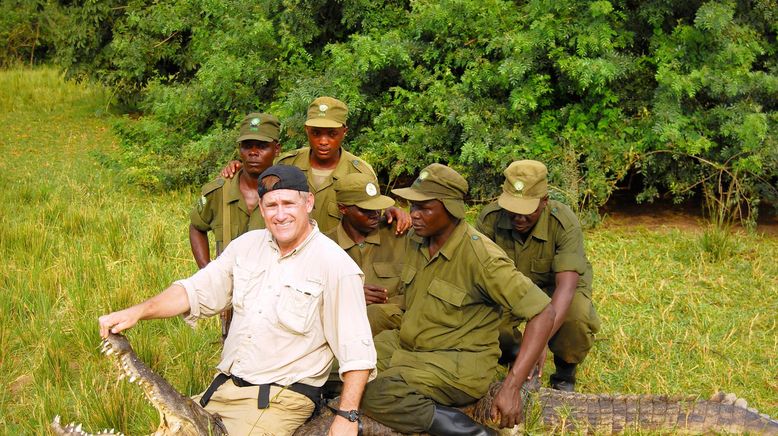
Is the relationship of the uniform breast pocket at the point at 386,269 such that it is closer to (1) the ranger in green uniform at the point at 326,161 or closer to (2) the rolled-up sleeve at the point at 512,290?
(1) the ranger in green uniform at the point at 326,161

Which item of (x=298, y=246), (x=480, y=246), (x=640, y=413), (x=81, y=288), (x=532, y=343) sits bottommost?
(x=81, y=288)

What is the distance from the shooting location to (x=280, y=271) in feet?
12.3

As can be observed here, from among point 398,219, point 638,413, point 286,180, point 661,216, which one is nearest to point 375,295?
point 398,219

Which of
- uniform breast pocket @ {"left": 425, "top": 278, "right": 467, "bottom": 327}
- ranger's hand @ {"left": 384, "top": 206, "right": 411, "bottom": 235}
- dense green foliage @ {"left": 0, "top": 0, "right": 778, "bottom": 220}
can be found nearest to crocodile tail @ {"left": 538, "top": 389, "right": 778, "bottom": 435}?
uniform breast pocket @ {"left": 425, "top": 278, "right": 467, "bottom": 327}

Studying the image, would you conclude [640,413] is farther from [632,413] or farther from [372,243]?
[372,243]

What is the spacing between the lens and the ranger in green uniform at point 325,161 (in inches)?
218

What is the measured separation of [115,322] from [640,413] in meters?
2.65

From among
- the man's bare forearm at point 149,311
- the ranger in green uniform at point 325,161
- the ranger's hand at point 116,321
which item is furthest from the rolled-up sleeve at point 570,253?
the ranger's hand at point 116,321

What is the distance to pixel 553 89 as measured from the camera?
334 inches

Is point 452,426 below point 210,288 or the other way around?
below

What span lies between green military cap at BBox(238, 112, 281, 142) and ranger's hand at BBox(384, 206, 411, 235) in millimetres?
853

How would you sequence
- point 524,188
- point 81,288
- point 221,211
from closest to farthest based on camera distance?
point 524,188, point 221,211, point 81,288

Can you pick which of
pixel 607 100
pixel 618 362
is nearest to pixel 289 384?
pixel 618 362

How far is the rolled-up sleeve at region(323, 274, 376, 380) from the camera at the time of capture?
3570mm
